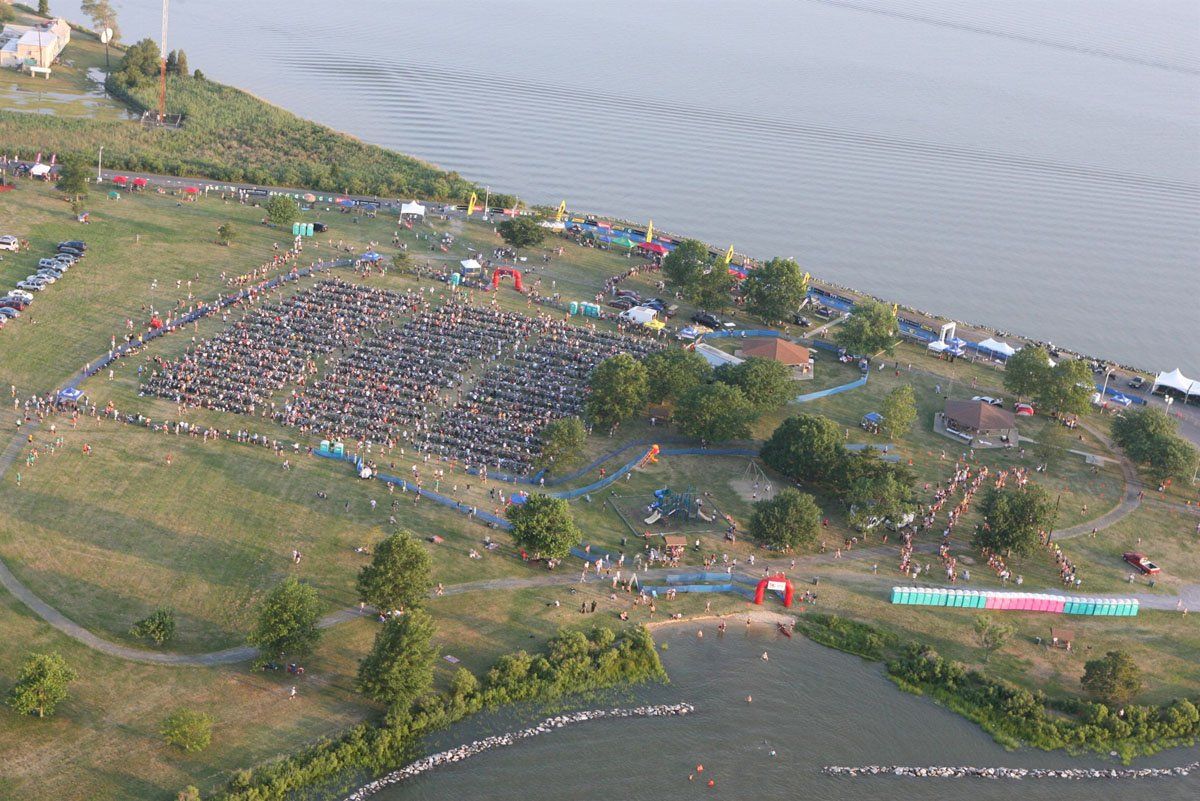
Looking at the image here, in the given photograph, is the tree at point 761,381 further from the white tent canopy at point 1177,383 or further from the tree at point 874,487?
the white tent canopy at point 1177,383

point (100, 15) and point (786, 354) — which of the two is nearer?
point (786, 354)

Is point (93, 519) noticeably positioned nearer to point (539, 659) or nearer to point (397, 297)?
point (539, 659)

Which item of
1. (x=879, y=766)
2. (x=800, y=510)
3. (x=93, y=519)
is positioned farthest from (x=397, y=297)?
(x=879, y=766)

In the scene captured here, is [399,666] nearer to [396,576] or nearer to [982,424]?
[396,576]

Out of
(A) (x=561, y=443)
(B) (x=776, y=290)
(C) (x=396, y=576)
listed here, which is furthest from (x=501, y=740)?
(B) (x=776, y=290)

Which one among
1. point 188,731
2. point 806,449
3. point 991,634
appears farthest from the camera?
point 806,449

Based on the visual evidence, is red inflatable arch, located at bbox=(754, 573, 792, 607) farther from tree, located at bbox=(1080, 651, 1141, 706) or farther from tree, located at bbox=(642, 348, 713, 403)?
tree, located at bbox=(642, 348, 713, 403)

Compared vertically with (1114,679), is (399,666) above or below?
below
